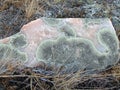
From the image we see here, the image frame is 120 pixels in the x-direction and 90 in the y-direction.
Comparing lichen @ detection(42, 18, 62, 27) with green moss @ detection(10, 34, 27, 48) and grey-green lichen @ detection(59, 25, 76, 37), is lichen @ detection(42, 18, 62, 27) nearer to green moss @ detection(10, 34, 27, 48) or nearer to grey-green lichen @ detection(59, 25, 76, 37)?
grey-green lichen @ detection(59, 25, 76, 37)

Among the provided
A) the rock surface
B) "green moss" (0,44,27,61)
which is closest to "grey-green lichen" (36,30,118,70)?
the rock surface

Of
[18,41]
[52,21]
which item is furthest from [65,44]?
[18,41]

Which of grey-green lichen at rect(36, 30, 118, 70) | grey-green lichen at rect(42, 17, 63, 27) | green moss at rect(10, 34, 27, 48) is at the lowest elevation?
grey-green lichen at rect(36, 30, 118, 70)

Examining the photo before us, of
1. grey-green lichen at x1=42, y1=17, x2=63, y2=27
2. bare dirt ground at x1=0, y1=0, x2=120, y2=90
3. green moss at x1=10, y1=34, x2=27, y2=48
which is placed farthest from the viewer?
grey-green lichen at x1=42, y1=17, x2=63, y2=27

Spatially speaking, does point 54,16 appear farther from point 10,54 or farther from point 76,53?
point 10,54

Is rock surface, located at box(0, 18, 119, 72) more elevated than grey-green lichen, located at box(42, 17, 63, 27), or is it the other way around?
grey-green lichen, located at box(42, 17, 63, 27)

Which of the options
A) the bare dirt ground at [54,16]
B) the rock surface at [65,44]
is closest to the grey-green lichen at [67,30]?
the rock surface at [65,44]

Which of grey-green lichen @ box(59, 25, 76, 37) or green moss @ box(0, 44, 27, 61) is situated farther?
grey-green lichen @ box(59, 25, 76, 37)
